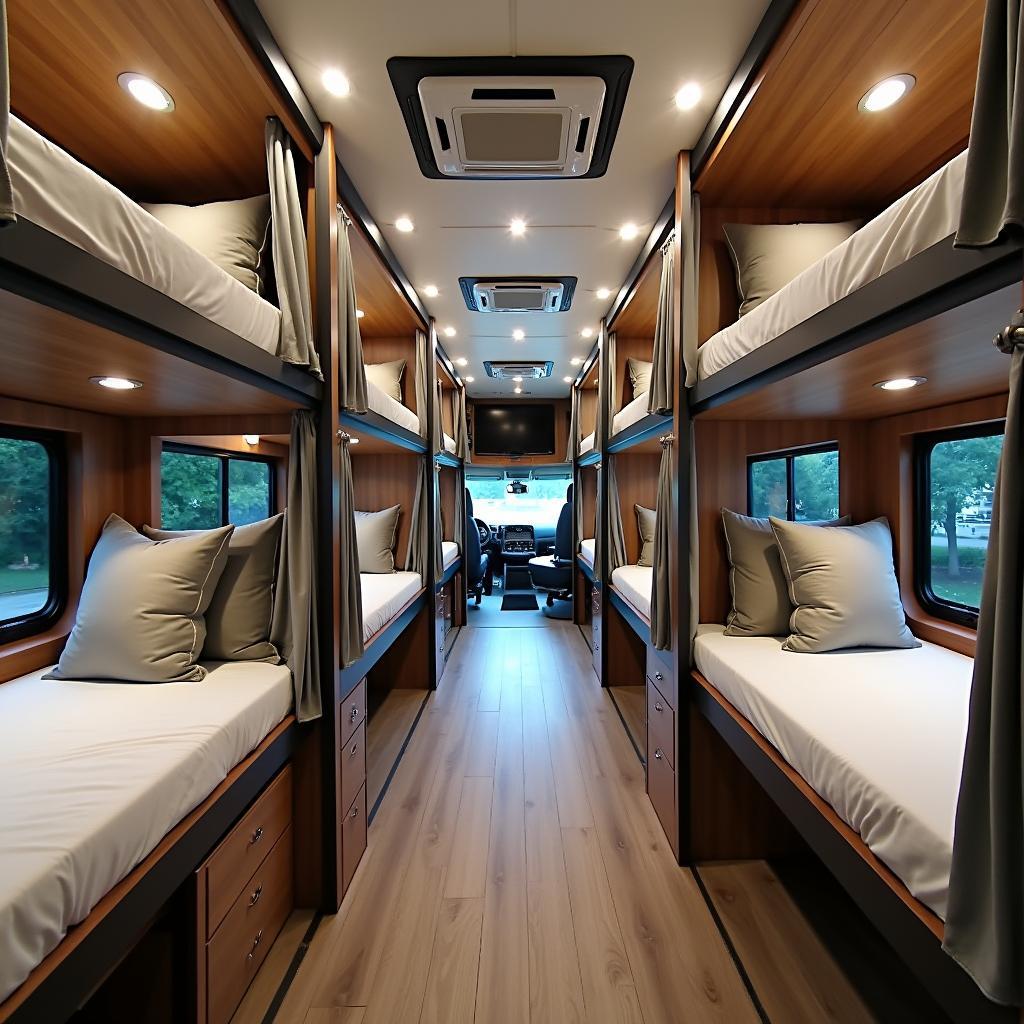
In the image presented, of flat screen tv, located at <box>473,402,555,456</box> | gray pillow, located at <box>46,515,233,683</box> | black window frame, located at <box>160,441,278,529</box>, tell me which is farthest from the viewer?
flat screen tv, located at <box>473,402,555,456</box>

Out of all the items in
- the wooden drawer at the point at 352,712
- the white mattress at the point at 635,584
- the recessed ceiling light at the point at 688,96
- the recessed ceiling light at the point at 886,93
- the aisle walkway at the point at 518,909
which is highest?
the recessed ceiling light at the point at 688,96

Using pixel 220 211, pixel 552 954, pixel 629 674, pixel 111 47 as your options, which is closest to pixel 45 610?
pixel 220 211

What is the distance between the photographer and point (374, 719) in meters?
3.46

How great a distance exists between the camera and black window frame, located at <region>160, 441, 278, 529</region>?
2.86 metres

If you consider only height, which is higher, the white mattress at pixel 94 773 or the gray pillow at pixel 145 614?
the gray pillow at pixel 145 614

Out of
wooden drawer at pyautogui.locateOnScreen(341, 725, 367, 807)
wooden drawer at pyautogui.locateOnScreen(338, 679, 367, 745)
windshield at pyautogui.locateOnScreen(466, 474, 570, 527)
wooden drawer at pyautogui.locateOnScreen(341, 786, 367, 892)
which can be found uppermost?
windshield at pyautogui.locateOnScreen(466, 474, 570, 527)

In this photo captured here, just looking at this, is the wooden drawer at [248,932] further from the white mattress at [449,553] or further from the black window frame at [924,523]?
the white mattress at [449,553]

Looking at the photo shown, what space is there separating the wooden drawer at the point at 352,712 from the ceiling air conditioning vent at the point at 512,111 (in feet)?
7.11

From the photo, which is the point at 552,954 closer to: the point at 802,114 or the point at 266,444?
the point at 802,114

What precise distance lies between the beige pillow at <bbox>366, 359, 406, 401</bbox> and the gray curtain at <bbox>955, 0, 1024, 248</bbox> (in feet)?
11.6

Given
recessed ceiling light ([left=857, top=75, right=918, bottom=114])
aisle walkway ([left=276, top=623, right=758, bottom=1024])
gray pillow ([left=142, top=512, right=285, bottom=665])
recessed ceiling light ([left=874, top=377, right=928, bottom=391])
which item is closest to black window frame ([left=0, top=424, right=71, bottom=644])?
gray pillow ([left=142, top=512, right=285, bottom=665])

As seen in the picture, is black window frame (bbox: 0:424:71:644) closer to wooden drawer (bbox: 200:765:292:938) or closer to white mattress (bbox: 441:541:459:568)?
wooden drawer (bbox: 200:765:292:938)

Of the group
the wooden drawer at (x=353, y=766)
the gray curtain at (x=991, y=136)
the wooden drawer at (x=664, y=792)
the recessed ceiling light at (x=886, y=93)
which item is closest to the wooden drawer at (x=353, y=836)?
the wooden drawer at (x=353, y=766)

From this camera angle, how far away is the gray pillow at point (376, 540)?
388 centimetres
